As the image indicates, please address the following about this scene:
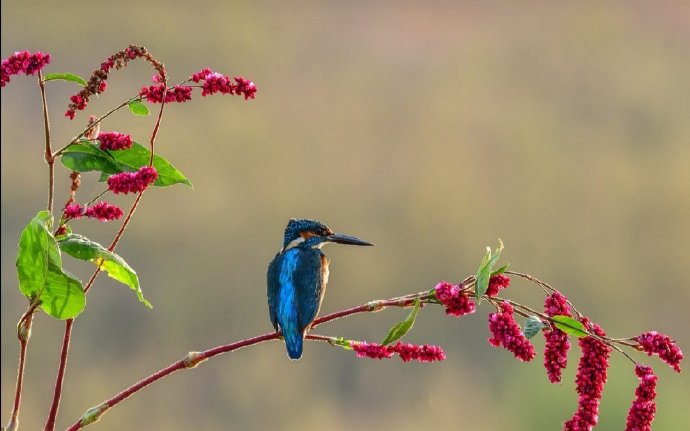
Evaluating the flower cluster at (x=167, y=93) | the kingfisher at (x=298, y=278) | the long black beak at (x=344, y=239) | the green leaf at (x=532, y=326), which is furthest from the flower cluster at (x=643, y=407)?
the flower cluster at (x=167, y=93)

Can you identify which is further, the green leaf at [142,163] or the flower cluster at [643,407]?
the green leaf at [142,163]

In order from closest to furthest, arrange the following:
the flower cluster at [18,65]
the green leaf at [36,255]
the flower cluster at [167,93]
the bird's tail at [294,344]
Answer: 1. the green leaf at [36,255]
2. the flower cluster at [18,65]
3. the flower cluster at [167,93]
4. the bird's tail at [294,344]

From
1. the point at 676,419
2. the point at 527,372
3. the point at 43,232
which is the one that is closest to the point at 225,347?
the point at 43,232

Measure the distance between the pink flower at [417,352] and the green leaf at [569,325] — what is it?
23 cm

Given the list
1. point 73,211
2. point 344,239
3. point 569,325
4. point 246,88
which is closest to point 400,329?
point 569,325

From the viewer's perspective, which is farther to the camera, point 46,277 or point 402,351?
point 402,351

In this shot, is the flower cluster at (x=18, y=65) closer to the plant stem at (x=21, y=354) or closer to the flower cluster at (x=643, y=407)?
the plant stem at (x=21, y=354)

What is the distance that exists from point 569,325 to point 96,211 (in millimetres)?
926

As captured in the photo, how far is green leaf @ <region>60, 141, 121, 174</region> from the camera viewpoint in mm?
1838

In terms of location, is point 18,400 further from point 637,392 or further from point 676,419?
point 676,419

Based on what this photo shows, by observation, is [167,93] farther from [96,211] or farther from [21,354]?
[21,354]

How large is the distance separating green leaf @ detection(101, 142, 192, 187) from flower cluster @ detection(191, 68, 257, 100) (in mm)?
188

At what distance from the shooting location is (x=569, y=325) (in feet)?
5.52

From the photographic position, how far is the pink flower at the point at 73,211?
5.88 feet
